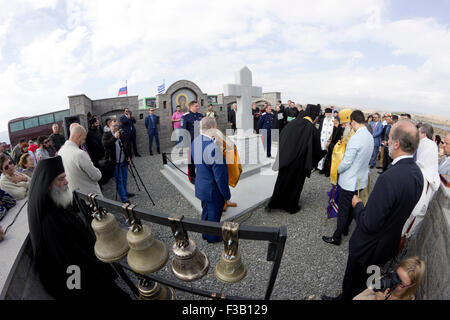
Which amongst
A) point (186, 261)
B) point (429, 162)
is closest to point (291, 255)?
point (429, 162)

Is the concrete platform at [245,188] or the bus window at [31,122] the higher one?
the bus window at [31,122]

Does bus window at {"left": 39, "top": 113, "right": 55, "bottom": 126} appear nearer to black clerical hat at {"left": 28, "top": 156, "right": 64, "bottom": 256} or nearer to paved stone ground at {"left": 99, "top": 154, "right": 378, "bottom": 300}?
paved stone ground at {"left": 99, "top": 154, "right": 378, "bottom": 300}

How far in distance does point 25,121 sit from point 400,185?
65.4ft

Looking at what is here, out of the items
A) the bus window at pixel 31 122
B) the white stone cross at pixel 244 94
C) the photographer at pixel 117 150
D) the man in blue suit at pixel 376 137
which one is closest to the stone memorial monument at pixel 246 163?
the white stone cross at pixel 244 94

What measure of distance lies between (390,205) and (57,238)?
265 cm

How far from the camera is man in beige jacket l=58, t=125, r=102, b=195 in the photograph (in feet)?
10.0

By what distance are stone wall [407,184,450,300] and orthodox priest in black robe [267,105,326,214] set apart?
1774 mm

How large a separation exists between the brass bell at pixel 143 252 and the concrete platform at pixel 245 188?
2.68 metres

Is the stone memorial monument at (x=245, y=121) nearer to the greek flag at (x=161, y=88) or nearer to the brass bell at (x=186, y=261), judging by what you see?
the brass bell at (x=186, y=261)

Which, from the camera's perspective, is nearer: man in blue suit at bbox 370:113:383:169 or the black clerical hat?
the black clerical hat

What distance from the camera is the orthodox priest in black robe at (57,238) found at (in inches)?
→ 64.9

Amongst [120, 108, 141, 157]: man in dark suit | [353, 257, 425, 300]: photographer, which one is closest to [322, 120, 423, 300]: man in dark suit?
[353, 257, 425, 300]: photographer
